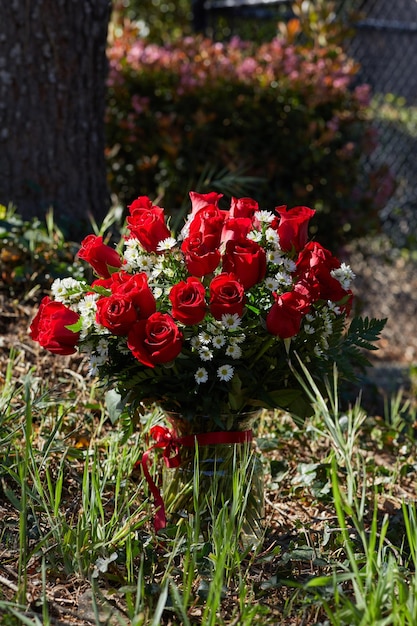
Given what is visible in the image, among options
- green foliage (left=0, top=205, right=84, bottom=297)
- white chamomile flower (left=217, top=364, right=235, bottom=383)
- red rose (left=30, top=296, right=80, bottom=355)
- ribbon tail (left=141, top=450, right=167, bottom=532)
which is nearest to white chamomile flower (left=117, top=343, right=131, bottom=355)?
red rose (left=30, top=296, right=80, bottom=355)

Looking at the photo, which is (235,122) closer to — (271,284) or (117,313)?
(271,284)

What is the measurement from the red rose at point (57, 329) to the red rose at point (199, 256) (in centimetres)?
31

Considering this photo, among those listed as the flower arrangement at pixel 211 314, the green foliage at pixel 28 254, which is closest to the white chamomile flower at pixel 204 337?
the flower arrangement at pixel 211 314

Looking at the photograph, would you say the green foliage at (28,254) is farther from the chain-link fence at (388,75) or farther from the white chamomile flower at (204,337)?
the chain-link fence at (388,75)

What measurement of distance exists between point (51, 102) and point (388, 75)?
132 inches

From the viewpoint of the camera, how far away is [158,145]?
4.52 meters

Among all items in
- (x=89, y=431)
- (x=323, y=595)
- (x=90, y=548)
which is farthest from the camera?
(x=89, y=431)

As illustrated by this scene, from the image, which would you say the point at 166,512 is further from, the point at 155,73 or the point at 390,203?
the point at 390,203

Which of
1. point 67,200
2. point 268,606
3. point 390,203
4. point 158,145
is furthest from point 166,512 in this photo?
point 390,203

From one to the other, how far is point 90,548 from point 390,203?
459cm

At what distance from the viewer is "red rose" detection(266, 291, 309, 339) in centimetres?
175

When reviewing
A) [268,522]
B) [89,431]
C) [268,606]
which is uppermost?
[268,606]

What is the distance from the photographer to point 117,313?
5.59 ft

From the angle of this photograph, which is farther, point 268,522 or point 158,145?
point 158,145
